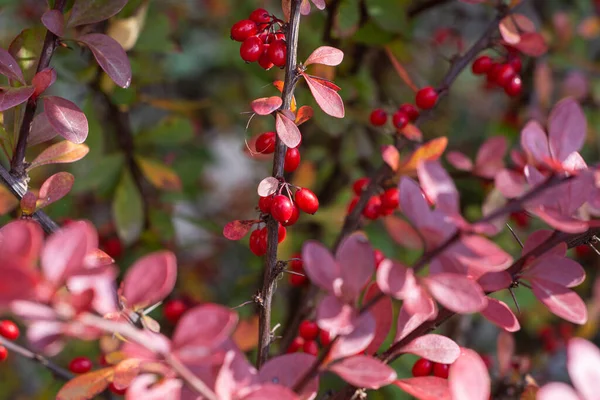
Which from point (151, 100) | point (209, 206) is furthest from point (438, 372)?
point (209, 206)

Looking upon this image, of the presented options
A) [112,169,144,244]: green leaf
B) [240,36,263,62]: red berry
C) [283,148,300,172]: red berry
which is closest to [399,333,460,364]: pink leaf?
[283,148,300,172]: red berry

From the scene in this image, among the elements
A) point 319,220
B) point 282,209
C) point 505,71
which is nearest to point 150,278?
point 282,209

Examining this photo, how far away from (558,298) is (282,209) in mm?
256

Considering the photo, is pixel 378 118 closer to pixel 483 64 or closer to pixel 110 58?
pixel 483 64

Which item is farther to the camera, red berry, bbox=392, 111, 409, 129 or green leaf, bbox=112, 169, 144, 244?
green leaf, bbox=112, 169, 144, 244

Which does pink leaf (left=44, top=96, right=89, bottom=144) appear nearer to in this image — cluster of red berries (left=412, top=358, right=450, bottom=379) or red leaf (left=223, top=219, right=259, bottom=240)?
red leaf (left=223, top=219, right=259, bottom=240)

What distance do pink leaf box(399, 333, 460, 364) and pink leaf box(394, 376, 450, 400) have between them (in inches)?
0.9

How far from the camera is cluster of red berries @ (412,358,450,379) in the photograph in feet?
2.15

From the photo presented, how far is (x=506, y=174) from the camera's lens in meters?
0.46

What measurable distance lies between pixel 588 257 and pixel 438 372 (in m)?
1.14

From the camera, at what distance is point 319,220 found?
3.83ft

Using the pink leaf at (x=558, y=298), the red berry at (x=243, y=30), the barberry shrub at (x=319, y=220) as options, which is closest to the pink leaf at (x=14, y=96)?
the barberry shrub at (x=319, y=220)

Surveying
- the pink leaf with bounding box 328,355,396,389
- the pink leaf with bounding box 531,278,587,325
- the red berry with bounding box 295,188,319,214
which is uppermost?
the red berry with bounding box 295,188,319,214

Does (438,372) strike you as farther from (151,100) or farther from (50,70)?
(151,100)
